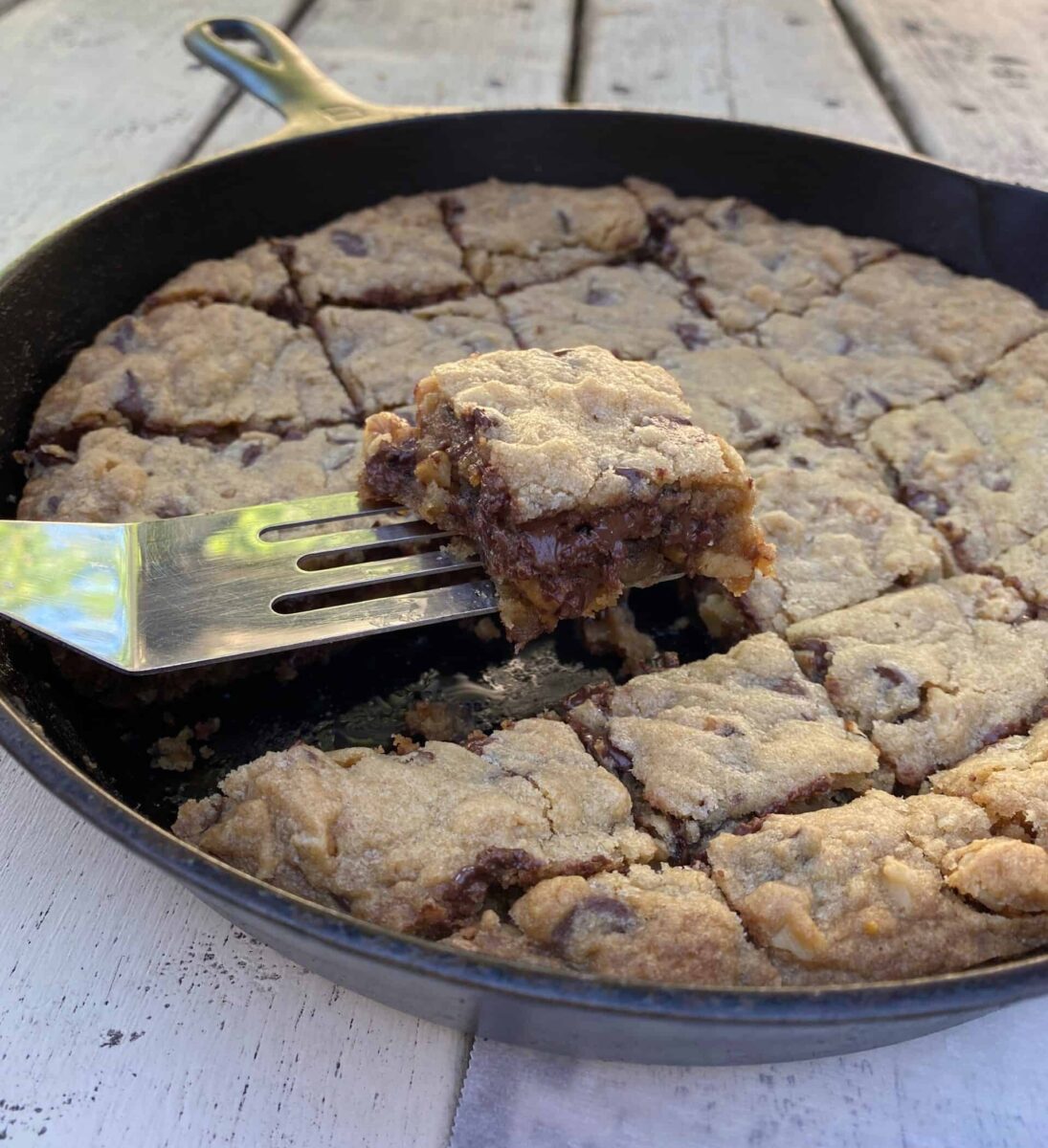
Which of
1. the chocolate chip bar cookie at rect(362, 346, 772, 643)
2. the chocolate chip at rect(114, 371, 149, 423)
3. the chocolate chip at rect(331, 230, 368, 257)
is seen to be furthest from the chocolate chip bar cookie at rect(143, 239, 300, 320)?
the chocolate chip bar cookie at rect(362, 346, 772, 643)

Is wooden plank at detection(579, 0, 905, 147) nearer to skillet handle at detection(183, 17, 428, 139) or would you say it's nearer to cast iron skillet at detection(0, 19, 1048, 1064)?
cast iron skillet at detection(0, 19, 1048, 1064)

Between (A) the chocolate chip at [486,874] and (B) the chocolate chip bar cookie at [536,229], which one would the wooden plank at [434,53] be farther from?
(A) the chocolate chip at [486,874]

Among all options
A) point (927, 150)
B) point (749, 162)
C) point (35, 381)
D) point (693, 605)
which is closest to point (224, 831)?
point (693, 605)

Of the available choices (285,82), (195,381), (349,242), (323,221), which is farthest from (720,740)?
(285,82)

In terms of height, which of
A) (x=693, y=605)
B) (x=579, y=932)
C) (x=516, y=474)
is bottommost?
(x=693, y=605)

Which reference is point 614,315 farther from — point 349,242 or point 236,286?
point 236,286

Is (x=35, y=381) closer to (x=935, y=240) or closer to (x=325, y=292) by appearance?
(x=325, y=292)

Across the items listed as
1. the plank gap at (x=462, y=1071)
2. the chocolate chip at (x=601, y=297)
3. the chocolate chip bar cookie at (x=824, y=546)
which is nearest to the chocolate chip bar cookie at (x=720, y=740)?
the chocolate chip bar cookie at (x=824, y=546)
